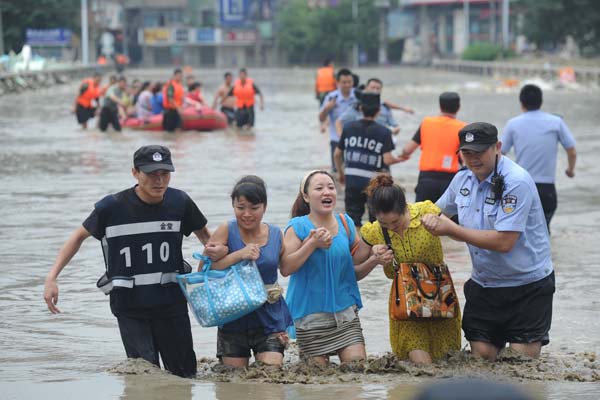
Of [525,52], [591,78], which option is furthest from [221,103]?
[525,52]

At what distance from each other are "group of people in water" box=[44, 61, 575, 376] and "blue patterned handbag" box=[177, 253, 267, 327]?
2.6 inches

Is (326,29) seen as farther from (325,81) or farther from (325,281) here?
(325,281)

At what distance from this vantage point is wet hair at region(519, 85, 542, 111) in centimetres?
1043

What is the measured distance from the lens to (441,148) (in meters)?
10.3

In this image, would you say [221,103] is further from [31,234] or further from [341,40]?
[341,40]

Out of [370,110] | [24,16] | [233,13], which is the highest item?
[233,13]

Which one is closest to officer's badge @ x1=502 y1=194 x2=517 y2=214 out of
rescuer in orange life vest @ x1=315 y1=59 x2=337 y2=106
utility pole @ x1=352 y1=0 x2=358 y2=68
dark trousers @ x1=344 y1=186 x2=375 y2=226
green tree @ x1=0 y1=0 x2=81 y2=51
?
dark trousers @ x1=344 y1=186 x2=375 y2=226

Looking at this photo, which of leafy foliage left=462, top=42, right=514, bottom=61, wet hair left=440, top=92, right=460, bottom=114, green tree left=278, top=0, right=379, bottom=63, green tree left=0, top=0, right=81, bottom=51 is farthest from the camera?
green tree left=278, top=0, right=379, bottom=63

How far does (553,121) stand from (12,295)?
15.6 ft

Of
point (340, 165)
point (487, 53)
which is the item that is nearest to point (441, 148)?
point (340, 165)

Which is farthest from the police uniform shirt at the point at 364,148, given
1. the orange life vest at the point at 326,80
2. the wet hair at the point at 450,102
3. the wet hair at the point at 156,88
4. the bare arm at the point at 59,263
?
the wet hair at the point at 156,88

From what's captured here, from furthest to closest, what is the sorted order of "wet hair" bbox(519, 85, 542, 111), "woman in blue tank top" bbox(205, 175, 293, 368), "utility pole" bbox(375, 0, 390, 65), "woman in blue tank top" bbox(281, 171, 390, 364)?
1. "utility pole" bbox(375, 0, 390, 65)
2. "wet hair" bbox(519, 85, 542, 111)
3. "woman in blue tank top" bbox(281, 171, 390, 364)
4. "woman in blue tank top" bbox(205, 175, 293, 368)

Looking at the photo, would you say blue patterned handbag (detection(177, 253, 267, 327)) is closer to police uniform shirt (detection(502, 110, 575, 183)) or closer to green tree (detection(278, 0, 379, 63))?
police uniform shirt (detection(502, 110, 575, 183))

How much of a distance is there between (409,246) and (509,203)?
57 centimetres
